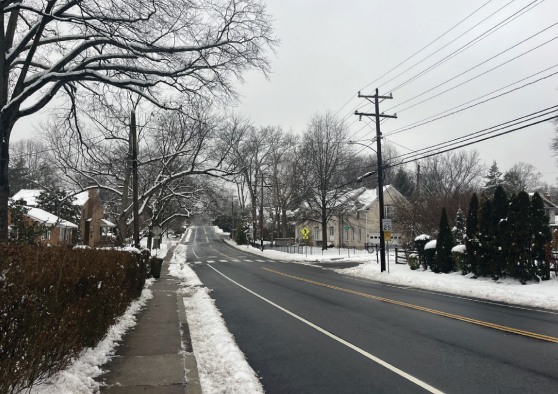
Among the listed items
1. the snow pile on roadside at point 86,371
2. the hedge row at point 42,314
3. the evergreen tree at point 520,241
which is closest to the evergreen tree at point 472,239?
the evergreen tree at point 520,241

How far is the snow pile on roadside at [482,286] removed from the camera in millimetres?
11938

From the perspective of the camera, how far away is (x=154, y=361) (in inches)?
226

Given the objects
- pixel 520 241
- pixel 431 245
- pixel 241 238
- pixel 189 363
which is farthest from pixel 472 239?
pixel 241 238

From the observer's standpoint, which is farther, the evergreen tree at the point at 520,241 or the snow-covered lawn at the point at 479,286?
the evergreen tree at the point at 520,241

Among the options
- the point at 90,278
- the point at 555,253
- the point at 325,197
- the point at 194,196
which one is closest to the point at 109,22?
the point at 90,278

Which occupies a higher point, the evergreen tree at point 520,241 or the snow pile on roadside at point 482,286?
the evergreen tree at point 520,241

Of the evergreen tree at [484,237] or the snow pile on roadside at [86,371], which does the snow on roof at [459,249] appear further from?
the snow pile on roadside at [86,371]

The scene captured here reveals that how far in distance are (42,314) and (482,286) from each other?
49.0ft

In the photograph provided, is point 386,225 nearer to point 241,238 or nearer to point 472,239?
point 472,239

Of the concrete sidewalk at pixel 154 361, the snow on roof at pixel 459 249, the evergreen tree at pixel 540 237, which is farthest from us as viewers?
the snow on roof at pixel 459 249

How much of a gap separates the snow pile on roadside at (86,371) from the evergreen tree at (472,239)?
14623 mm

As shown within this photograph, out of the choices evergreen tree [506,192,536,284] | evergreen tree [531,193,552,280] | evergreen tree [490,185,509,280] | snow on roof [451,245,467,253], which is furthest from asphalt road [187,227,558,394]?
snow on roof [451,245,467,253]

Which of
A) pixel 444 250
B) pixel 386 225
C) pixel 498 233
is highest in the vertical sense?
pixel 386 225

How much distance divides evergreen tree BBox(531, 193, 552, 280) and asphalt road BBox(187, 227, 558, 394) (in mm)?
4098
